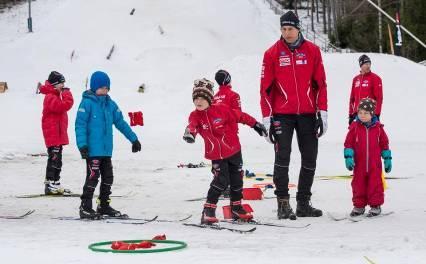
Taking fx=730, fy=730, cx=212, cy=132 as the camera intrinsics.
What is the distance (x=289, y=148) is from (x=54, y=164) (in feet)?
14.7

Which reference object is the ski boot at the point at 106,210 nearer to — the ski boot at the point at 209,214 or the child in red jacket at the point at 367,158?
the ski boot at the point at 209,214

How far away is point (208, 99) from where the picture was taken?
7559 millimetres

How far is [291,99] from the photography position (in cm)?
778

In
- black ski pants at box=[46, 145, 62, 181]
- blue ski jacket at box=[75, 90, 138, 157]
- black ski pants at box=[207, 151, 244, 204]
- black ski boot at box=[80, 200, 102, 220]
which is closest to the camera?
black ski pants at box=[207, 151, 244, 204]

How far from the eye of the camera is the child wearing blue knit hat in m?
8.15

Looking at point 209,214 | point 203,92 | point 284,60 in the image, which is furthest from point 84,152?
point 284,60

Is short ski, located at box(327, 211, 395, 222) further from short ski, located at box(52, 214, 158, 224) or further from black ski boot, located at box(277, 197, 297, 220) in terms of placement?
short ski, located at box(52, 214, 158, 224)

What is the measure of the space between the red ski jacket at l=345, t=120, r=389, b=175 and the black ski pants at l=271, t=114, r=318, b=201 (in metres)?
0.42

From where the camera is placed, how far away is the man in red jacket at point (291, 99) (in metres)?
7.77

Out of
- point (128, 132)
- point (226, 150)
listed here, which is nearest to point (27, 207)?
point (128, 132)

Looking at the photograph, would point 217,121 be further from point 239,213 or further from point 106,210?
point 106,210

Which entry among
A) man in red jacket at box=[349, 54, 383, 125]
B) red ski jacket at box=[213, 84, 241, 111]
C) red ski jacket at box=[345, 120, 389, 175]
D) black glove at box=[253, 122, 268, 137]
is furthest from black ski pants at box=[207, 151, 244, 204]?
man in red jacket at box=[349, 54, 383, 125]

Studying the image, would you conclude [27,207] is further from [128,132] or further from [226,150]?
[226,150]

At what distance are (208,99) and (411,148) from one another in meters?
11.1
